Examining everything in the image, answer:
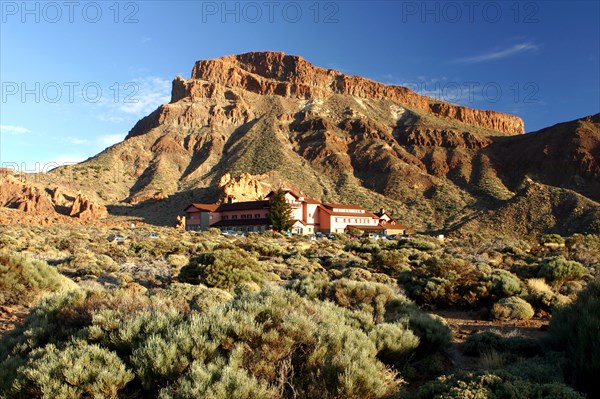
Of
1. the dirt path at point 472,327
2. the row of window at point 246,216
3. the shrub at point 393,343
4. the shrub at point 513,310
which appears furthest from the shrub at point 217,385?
the row of window at point 246,216

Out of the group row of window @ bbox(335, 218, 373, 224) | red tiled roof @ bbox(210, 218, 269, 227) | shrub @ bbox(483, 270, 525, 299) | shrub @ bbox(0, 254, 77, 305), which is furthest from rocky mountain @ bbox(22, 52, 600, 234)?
shrub @ bbox(0, 254, 77, 305)

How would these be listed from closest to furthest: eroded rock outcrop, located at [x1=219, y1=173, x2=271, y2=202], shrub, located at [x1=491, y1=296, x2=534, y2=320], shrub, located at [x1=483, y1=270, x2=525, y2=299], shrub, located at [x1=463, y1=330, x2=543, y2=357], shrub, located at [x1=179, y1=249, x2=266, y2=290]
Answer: shrub, located at [x1=463, y1=330, x2=543, y2=357] < shrub, located at [x1=491, y1=296, x2=534, y2=320] < shrub, located at [x1=483, y1=270, x2=525, y2=299] < shrub, located at [x1=179, y1=249, x2=266, y2=290] < eroded rock outcrop, located at [x1=219, y1=173, x2=271, y2=202]

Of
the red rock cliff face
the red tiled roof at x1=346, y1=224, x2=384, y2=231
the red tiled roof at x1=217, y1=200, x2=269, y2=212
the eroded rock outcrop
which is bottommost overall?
the red tiled roof at x1=346, y1=224, x2=384, y2=231

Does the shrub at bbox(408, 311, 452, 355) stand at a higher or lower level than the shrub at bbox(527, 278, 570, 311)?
higher

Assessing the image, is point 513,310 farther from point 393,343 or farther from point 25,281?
point 25,281

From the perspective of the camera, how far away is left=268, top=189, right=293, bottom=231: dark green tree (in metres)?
58.4

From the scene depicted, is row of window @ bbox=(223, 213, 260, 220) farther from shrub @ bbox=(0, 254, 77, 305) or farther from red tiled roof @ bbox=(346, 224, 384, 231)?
shrub @ bbox=(0, 254, 77, 305)

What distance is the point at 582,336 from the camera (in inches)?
231

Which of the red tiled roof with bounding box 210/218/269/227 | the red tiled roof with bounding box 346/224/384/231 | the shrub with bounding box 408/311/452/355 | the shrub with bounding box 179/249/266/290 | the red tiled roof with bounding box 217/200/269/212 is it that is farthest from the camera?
the red tiled roof with bounding box 346/224/384/231

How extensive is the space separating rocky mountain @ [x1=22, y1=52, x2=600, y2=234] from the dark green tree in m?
16.8

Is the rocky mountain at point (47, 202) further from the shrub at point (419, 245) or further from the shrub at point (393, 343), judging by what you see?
the shrub at point (393, 343)

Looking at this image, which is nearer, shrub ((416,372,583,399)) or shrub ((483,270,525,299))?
shrub ((416,372,583,399))

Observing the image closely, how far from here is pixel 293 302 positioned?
6.65 meters

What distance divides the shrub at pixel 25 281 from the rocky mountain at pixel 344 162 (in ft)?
181
